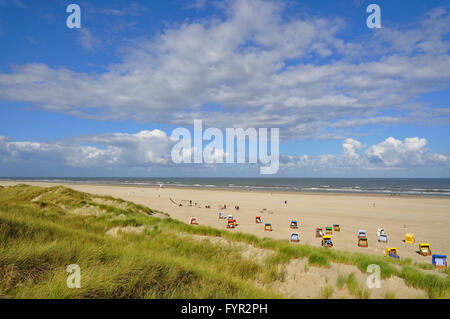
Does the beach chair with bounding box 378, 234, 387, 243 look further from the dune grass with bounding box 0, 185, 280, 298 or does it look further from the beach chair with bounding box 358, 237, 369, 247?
the dune grass with bounding box 0, 185, 280, 298

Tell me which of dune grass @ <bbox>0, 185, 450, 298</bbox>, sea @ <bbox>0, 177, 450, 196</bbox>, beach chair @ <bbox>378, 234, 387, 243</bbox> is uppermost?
dune grass @ <bbox>0, 185, 450, 298</bbox>

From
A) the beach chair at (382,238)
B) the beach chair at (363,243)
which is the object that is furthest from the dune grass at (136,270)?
the beach chair at (382,238)

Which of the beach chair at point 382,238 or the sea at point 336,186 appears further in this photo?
the sea at point 336,186

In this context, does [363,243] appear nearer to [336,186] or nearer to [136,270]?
[136,270]

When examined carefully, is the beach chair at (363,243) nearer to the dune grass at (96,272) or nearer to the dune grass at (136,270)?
the dune grass at (136,270)

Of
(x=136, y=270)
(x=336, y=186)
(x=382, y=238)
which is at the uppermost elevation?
(x=136, y=270)

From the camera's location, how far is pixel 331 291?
541 cm

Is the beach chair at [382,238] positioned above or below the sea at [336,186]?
above

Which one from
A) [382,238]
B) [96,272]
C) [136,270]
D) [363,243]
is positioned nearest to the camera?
[96,272]

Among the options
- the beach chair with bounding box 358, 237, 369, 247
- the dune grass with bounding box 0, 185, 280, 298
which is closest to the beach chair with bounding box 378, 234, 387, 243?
the beach chair with bounding box 358, 237, 369, 247

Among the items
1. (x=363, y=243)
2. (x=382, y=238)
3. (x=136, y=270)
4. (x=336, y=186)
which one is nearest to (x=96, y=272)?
(x=136, y=270)

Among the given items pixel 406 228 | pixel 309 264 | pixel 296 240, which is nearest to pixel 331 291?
pixel 309 264
